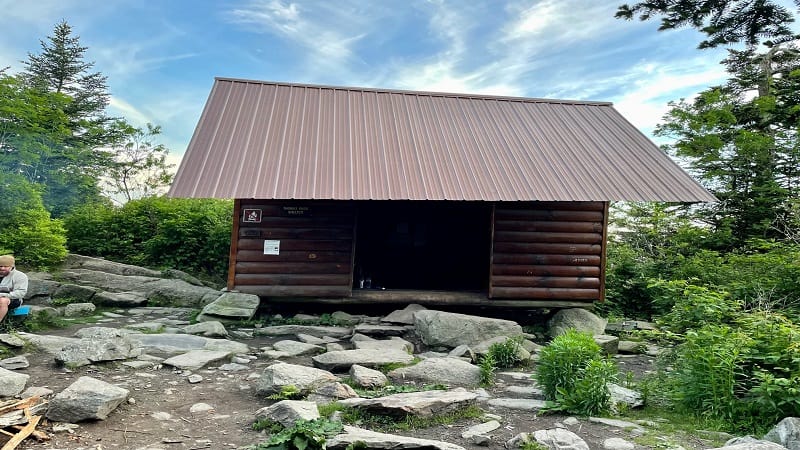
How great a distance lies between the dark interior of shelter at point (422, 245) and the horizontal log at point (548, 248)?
2715mm

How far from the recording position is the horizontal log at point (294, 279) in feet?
28.2

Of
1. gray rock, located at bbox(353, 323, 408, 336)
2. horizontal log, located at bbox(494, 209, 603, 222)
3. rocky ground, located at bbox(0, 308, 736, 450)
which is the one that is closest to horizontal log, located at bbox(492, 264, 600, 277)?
horizontal log, located at bbox(494, 209, 603, 222)

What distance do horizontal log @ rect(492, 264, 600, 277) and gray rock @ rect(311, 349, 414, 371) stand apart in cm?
355

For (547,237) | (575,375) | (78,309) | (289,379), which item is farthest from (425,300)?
(78,309)

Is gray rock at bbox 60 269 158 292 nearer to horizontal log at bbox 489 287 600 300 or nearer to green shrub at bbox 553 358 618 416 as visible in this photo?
horizontal log at bbox 489 287 600 300

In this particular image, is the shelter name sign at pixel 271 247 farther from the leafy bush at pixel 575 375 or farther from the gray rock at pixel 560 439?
the gray rock at pixel 560 439

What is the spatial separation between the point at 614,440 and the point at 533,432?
58cm

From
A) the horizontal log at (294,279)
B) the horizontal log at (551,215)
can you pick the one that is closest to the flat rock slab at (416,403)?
the horizontal log at (294,279)

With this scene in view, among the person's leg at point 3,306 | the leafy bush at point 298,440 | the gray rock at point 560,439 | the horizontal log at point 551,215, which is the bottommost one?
the gray rock at point 560,439

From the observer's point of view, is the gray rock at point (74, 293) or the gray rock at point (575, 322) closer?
the gray rock at point (575, 322)

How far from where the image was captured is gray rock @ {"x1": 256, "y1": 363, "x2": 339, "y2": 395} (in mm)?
4535

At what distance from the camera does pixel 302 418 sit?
3.48 m

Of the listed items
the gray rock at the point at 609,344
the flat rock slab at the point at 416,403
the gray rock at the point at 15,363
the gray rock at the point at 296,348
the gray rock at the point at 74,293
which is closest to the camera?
the flat rock slab at the point at 416,403

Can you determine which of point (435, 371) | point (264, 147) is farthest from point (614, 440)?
point (264, 147)
